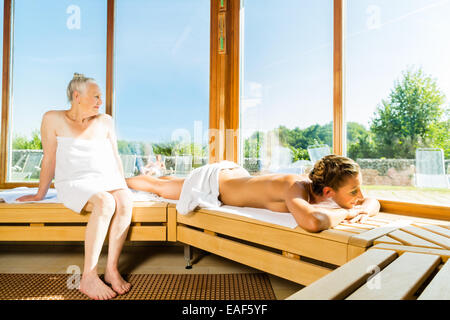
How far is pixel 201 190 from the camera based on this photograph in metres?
1.86

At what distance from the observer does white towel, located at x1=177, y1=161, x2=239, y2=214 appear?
178cm

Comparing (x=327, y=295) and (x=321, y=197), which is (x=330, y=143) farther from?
(x=327, y=295)

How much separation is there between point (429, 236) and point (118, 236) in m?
1.44

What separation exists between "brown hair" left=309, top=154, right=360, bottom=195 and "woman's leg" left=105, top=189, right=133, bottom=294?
1.03m

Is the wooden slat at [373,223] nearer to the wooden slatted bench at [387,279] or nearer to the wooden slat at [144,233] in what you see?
the wooden slatted bench at [387,279]

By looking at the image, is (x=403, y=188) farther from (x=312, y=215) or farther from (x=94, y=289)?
(x=94, y=289)

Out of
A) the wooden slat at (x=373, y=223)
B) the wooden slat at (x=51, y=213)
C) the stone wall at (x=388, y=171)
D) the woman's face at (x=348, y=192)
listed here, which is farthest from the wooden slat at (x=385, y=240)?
the wooden slat at (x=51, y=213)

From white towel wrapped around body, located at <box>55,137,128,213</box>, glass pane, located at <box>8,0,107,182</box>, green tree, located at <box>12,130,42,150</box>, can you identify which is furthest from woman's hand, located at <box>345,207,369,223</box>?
green tree, located at <box>12,130,42,150</box>

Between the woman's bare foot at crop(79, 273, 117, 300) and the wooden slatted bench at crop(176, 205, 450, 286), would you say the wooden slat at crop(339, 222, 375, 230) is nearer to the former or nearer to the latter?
the wooden slatted bench at crop(176, 205, 450, 286)

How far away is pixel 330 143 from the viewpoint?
2154 millimetres

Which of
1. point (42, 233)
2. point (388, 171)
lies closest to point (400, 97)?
point (388, 171)

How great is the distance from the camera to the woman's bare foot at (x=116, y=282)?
4.93 feet

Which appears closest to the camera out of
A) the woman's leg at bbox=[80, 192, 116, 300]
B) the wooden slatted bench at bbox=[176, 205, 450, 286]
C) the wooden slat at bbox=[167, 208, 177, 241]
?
the wooden slatted bench at bbox=[176, 205, 450, 286]

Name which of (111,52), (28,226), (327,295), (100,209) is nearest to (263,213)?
(100,209)
